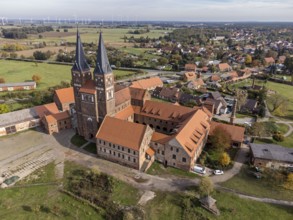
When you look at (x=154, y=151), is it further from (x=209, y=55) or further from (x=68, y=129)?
(x=209, y=55)

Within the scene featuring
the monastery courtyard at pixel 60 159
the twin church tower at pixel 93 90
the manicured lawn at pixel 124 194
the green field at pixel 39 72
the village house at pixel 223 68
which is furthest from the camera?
the village house at pixel 223 68

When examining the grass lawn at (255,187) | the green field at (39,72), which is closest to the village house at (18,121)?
the green field at (39,72)

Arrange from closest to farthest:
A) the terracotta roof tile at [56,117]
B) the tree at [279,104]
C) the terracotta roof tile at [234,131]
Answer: the terracotta roof tile at [234,131] < the terracotta roof tile at [56,117] < the tree at [279,104]

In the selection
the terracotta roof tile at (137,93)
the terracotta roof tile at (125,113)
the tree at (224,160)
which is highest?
the terracotta roof tile at (137,93)

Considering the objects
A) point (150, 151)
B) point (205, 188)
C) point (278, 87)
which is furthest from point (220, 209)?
point (278, 87)

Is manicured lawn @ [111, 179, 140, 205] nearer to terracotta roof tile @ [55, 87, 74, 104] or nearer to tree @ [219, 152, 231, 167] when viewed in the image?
tree @ [219, 152, 231, 167]

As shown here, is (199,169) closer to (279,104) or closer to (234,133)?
(234,133)

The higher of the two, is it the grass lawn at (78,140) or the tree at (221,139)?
the tree at (221,139)

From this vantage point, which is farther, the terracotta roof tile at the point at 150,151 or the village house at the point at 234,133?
the village house at the point at 234,133

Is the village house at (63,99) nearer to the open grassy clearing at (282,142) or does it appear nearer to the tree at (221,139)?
the tree at (221,139)
